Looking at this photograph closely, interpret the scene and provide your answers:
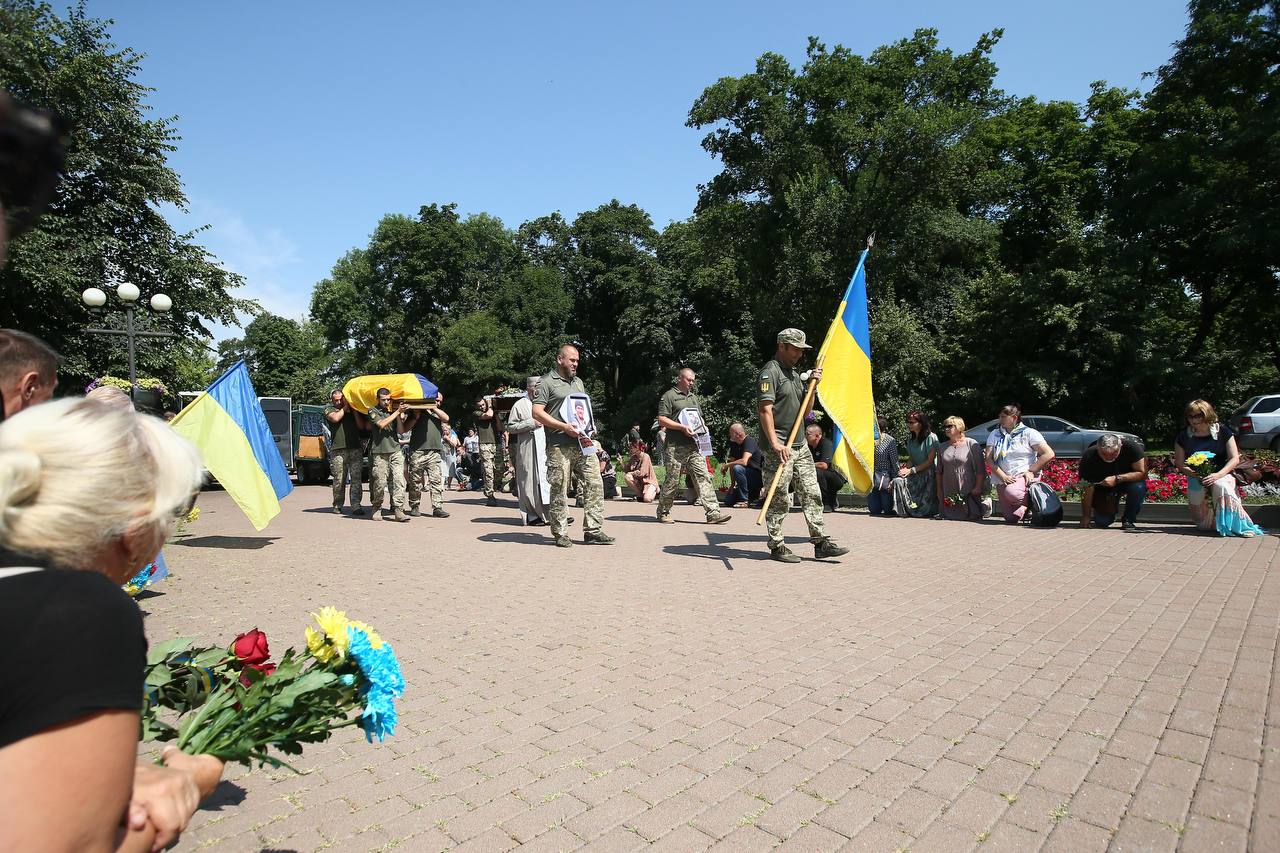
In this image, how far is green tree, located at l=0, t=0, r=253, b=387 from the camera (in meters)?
25.0

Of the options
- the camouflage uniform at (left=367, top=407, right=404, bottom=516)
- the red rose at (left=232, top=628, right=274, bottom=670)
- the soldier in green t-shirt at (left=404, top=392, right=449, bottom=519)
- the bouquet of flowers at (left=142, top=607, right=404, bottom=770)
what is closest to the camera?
the bouquet of flowers at (left=142, top=607, right=404, bottom=770)

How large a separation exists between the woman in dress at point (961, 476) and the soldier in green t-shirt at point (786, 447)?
4.57m

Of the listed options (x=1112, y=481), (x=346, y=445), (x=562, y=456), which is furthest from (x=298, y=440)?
(x=1112, y=481)

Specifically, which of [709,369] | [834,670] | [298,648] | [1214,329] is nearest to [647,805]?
[834,670]

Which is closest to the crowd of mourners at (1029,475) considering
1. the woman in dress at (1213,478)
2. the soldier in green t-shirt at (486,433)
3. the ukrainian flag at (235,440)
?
the woman in dress at (1213,478)

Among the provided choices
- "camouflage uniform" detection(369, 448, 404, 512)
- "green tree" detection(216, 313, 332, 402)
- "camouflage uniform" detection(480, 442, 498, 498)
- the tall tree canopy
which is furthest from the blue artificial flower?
"green tree" detection(216, 313, 332, 402)

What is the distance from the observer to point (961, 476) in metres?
12.0

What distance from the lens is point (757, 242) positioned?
111 ft

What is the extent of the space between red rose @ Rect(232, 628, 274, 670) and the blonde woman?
785 mm

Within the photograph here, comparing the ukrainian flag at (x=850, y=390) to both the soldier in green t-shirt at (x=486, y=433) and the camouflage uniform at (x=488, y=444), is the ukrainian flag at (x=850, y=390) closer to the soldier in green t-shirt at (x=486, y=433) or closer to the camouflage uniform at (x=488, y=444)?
the camouflage uniform at (x=488, y=444)

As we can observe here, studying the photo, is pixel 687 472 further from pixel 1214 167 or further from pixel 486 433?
pixel 1214 167

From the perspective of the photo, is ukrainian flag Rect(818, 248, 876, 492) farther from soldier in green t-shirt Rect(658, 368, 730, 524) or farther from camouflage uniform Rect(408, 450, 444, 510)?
camouflage uniform Rect(408, 450, 444, 510)

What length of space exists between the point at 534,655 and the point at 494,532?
6398 millimetres

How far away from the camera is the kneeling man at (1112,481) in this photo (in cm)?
1040
